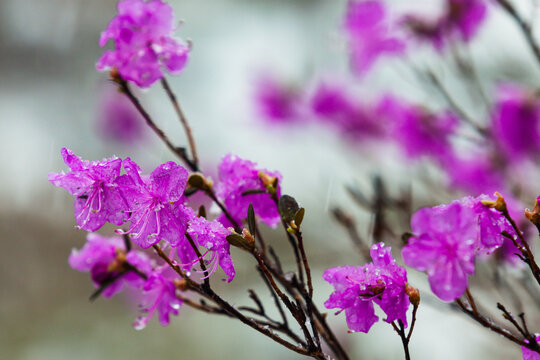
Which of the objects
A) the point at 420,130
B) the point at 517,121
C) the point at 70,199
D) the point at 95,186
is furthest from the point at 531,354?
the point at 70,199

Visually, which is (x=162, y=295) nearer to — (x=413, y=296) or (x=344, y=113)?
(x=413, y=296)

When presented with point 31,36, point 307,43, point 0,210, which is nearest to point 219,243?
point 307,43

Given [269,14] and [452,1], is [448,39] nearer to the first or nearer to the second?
[452,1]

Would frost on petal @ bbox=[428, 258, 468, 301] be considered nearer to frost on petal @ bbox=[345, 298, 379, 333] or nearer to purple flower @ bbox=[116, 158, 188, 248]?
frost on petal @ bbox=[345, 298, 379, 333]

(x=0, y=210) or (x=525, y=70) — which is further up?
(x=0, y=210)

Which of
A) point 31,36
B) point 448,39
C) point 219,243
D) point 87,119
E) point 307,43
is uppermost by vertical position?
point 31,36

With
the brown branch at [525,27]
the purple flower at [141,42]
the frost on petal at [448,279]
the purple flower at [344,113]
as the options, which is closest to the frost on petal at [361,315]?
the frost on petal at [448,279]

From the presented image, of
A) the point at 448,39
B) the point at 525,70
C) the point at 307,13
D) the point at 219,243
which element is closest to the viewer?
the point at 219,243
